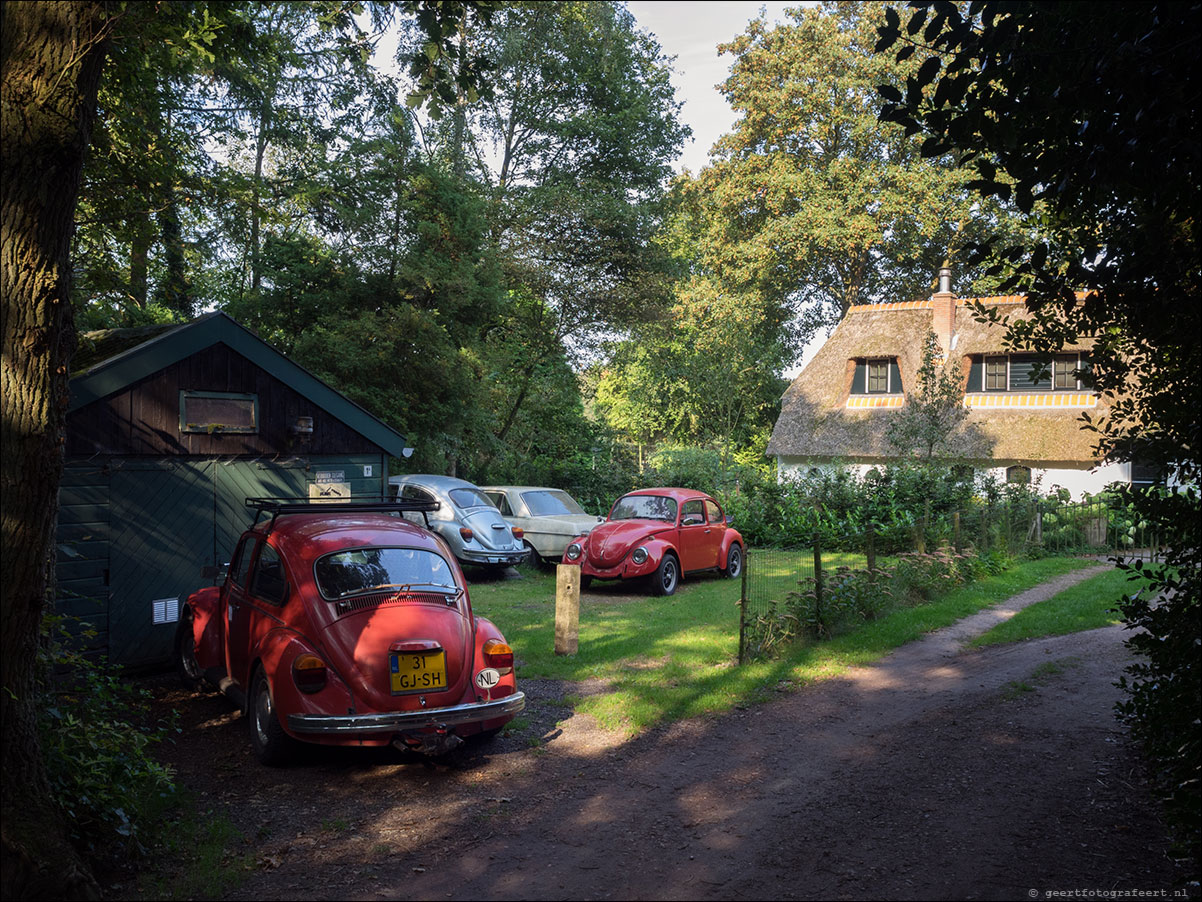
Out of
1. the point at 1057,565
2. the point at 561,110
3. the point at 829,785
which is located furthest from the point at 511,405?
the point at 829,785

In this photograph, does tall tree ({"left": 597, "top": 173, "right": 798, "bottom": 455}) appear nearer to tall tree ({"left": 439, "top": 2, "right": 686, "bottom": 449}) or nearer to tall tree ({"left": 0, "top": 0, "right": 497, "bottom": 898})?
tall tree ({"left": 439, "top": 2, "right": 686, "bottom": 449})

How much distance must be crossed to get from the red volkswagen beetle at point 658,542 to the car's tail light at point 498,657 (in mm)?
7386

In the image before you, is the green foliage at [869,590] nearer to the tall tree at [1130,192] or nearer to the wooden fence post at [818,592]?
the wooden fence post at [818,592]

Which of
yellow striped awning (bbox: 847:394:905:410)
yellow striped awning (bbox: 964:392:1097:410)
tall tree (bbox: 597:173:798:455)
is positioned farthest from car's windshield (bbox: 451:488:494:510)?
yellow striped awning (bbox: 964:392:1097:410)

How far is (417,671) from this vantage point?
643 centimetres

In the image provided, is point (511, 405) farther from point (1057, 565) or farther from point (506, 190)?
point (1057, 565)

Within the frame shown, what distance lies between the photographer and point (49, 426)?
4562 mm

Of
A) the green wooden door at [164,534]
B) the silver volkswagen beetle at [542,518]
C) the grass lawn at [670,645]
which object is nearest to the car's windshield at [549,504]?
the silver volkswagen beetle at [542,518]

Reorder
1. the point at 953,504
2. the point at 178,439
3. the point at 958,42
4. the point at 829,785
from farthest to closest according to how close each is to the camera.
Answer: the point at 953,504 → the point at 178,439 → the point at 829,785 → the point at 958,42

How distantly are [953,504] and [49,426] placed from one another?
2009 cm

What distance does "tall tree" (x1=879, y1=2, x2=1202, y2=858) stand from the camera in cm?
448

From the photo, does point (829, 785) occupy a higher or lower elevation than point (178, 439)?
lower

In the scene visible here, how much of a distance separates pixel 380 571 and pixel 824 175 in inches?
1277

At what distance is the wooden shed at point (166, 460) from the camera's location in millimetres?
8875
